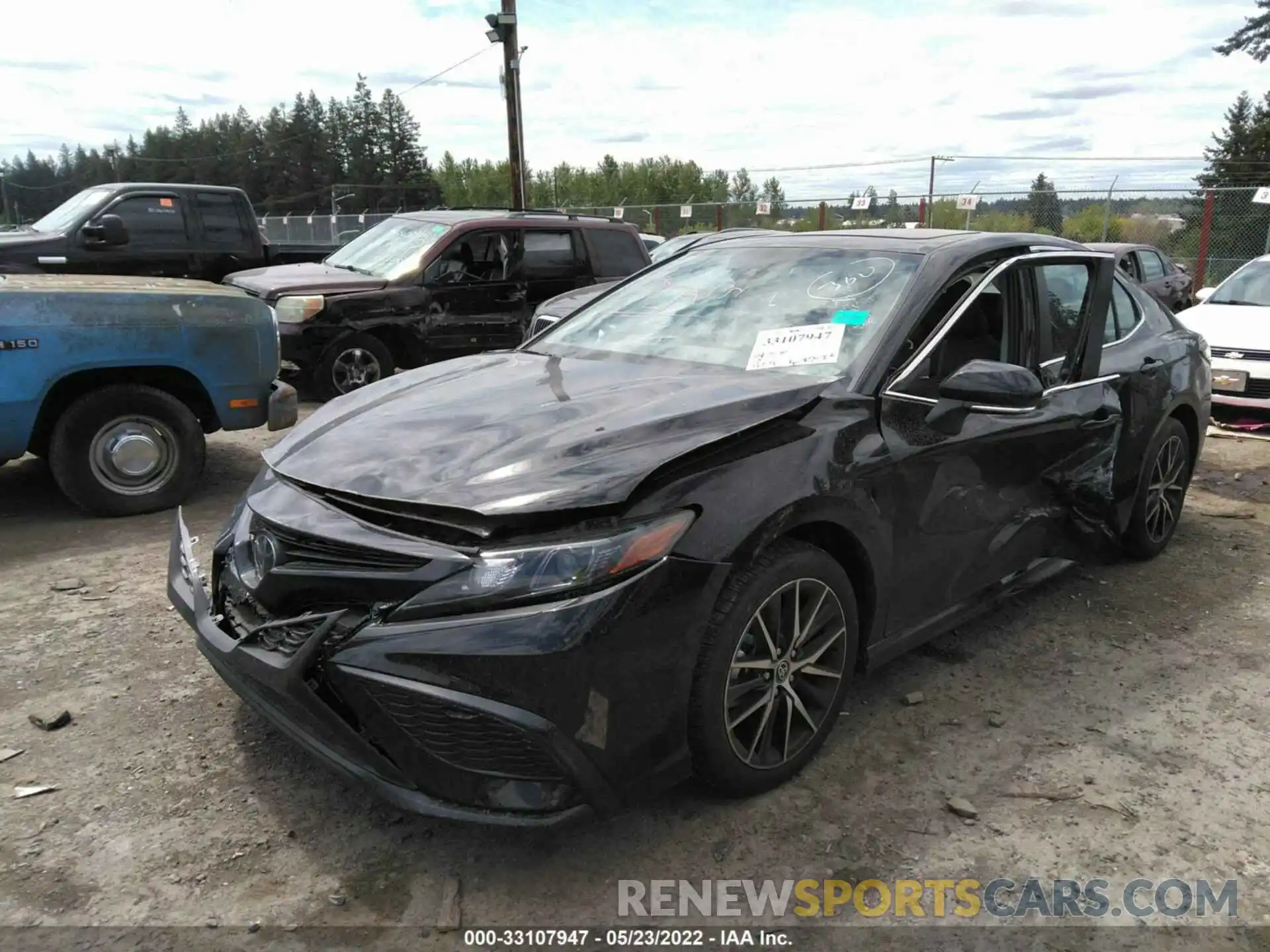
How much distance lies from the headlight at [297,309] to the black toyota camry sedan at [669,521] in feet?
16.7

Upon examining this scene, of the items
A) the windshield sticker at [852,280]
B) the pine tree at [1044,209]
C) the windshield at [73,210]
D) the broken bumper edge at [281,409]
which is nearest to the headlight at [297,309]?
the broken bumper edge at [281,409]

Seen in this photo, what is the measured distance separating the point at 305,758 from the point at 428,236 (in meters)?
7.25

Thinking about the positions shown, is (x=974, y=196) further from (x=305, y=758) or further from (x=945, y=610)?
(x=305, y=758)

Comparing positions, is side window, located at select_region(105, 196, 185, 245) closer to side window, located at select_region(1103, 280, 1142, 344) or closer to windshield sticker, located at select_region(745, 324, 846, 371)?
windshield sticker, located at select_region(745, 324, 846, 371)

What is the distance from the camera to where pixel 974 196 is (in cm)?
1900

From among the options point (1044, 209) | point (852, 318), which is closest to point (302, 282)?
point (852, 318)

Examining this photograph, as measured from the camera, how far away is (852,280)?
3510 millimetres

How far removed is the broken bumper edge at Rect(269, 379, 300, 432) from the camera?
5941 mm

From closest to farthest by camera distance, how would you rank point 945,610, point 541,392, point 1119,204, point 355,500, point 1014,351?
point 355,500 < point 541,392 < point 945,610 < point 1014,351 < point 1119,204

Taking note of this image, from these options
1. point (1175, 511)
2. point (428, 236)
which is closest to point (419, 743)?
point (1175, 511)

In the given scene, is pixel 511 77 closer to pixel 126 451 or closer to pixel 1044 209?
pixel 1044 209

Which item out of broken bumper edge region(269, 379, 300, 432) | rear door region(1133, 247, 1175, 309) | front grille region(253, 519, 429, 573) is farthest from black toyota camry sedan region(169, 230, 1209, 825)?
rear door region(1133, 247, 1175, 309)

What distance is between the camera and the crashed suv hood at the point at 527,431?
2.50m

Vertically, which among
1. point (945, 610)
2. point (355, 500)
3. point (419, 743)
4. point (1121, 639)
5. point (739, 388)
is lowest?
point (1121, 639)
